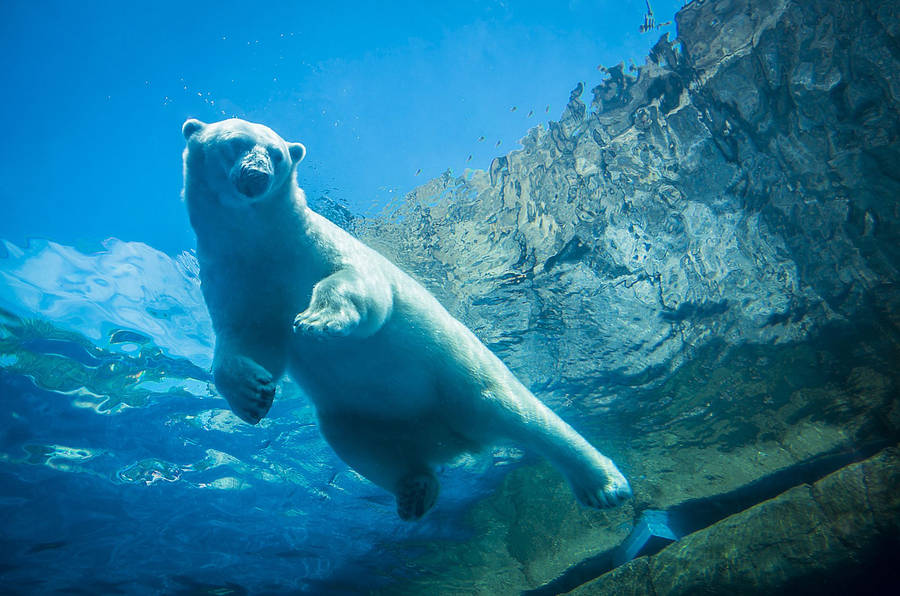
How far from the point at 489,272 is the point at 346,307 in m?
4.80

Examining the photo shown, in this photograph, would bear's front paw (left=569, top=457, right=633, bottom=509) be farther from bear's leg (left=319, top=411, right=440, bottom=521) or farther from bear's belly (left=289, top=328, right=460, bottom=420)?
bear's belly (left=289, top=328, right=460, bottom=420)

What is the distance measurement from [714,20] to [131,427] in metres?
10.9

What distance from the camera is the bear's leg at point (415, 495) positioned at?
2.47 meters

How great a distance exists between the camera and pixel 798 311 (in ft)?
23.1

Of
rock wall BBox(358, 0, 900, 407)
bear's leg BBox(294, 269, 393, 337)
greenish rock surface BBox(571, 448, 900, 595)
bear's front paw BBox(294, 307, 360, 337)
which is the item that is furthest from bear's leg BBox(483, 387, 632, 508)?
greenish rock surface BBox(571, 448, 900, 595)

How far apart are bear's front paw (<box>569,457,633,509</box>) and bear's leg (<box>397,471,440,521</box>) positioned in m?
1.00

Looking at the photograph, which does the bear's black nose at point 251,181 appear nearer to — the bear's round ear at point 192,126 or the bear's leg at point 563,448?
the bear's round ear at point 192,126

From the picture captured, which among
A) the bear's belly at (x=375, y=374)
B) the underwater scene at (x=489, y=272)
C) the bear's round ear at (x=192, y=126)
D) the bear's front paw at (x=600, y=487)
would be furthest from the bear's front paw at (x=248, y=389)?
the bear's front paw at (x=600, y=487)

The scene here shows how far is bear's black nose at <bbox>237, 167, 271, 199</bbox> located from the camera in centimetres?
229

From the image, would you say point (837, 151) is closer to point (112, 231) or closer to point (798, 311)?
point (798, 311)

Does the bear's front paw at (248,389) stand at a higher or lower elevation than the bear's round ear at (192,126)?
lower

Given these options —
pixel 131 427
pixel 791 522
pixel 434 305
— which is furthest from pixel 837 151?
pixel 131 427

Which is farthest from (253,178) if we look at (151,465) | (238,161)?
(151,465)

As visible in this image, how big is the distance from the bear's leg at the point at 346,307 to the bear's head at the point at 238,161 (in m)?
0.62
